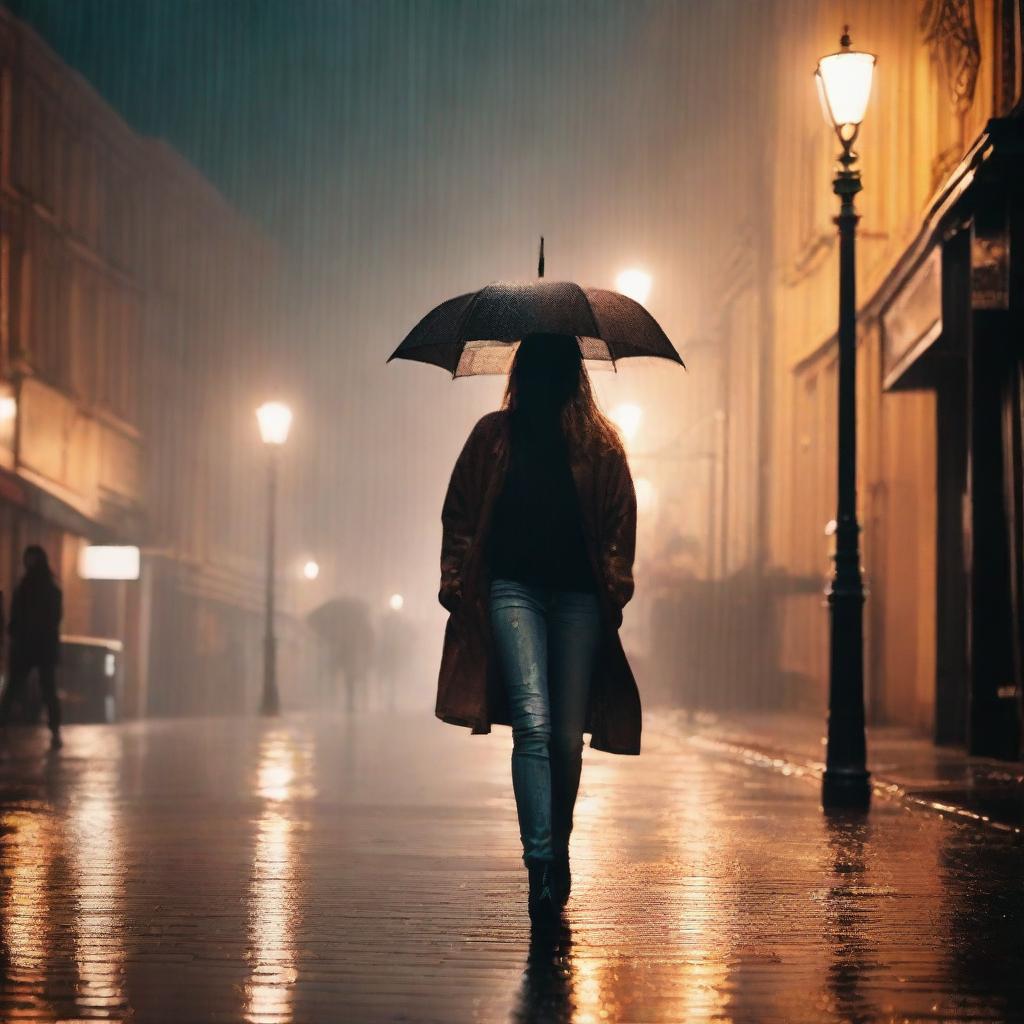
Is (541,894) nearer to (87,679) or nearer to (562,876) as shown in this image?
(562,876)

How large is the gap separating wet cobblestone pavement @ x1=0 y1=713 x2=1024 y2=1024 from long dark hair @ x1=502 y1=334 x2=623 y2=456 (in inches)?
63.9

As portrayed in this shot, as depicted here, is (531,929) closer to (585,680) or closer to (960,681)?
(585,680)

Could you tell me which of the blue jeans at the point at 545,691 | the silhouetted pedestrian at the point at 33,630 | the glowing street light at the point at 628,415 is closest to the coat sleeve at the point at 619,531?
the blue jeans at the point at 545,691

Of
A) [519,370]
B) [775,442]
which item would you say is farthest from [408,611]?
[519,370]

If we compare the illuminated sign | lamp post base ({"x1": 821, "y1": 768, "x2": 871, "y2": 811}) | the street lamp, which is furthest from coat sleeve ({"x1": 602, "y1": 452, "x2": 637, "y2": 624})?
the illuminated sign

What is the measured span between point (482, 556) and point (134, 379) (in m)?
37.7

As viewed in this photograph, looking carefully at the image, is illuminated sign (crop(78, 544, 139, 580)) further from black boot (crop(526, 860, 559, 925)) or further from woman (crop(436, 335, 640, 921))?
black boot (crop(526, 860, 559, 925))

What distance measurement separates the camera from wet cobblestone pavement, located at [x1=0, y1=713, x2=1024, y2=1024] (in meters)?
5.15

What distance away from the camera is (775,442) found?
3262 centimetres

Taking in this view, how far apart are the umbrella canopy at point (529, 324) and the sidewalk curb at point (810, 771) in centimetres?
377

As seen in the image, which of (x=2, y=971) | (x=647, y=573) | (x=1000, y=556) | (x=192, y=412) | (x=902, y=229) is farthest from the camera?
(x=192, y=412)

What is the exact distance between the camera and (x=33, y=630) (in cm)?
1908

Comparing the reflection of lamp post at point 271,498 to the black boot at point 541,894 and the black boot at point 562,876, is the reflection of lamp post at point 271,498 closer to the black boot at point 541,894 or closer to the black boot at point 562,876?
the black boot at point 562,876

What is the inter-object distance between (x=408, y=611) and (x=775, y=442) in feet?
246
